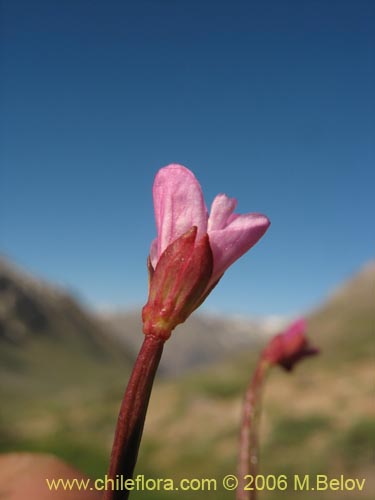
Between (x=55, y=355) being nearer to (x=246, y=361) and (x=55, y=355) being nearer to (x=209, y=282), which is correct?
(x=246, y=361)

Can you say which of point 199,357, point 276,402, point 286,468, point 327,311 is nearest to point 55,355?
point 327,311

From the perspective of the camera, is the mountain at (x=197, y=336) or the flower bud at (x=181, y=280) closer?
the flower bud at (x=181, y=280)

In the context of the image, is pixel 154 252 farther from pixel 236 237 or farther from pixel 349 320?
pixel 349 320

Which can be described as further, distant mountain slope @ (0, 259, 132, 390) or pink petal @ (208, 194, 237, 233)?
distant mountain slope @ (0, 259, 132, 390)

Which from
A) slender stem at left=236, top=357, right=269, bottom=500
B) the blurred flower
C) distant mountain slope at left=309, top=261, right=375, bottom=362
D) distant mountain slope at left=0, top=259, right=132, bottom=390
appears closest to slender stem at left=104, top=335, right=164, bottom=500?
slender stem at left=236, top=357, right=269, bottom=500

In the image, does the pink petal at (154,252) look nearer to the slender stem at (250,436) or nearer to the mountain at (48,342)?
the slender stem at (250,436)

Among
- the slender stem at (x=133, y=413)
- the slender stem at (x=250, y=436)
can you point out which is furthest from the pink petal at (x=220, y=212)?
the slender stem at (x=250, y=436)

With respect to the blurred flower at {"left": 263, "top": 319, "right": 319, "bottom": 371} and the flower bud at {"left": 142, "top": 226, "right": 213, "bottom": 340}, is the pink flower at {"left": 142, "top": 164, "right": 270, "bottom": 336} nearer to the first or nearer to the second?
the flower bud at {"left": 142, "top": 226, "right": 213, "bottom": 340}
